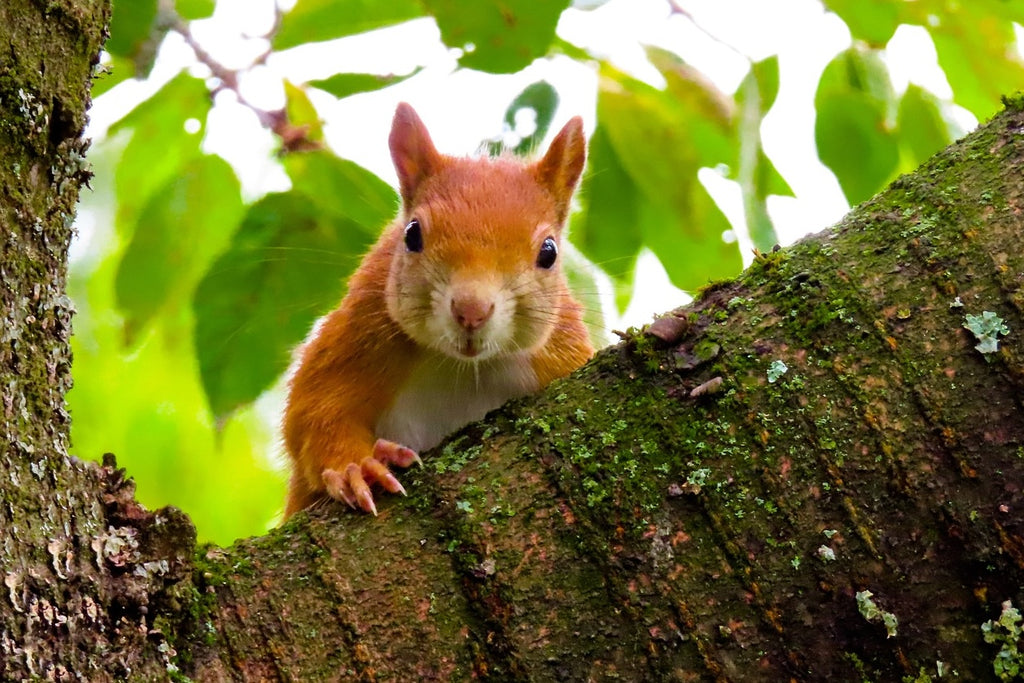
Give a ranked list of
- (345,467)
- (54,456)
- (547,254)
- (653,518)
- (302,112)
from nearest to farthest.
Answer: (54,456) → (653,518) → (345,467) → (547,254) → (302,112)

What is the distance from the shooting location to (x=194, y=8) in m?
2.83

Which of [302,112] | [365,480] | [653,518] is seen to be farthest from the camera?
[302,112]

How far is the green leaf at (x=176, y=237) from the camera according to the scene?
2.91 m

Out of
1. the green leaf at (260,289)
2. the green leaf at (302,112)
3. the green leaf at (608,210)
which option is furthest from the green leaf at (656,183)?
the green leaf at (302,112)

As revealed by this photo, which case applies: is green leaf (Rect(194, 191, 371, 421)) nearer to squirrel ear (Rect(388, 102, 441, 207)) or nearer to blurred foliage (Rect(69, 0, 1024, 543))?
blurred foliage (Rect(69, 0, 1024, 543))

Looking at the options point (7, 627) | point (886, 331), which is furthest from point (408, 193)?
point (7, 627)

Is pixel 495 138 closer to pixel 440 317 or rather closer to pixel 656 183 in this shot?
pixel 656 183

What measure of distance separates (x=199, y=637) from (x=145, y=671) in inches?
4.4

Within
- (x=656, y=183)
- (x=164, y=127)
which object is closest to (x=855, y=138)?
(x=656, y=183)

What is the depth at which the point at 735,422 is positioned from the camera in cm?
Answer: 185

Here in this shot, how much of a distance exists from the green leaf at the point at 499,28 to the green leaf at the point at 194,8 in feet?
2.42

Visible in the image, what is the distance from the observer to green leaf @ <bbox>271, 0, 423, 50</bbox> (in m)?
2.70

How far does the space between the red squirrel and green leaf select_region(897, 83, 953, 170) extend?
96 centimetres

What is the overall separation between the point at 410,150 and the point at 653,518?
182 centimetres
